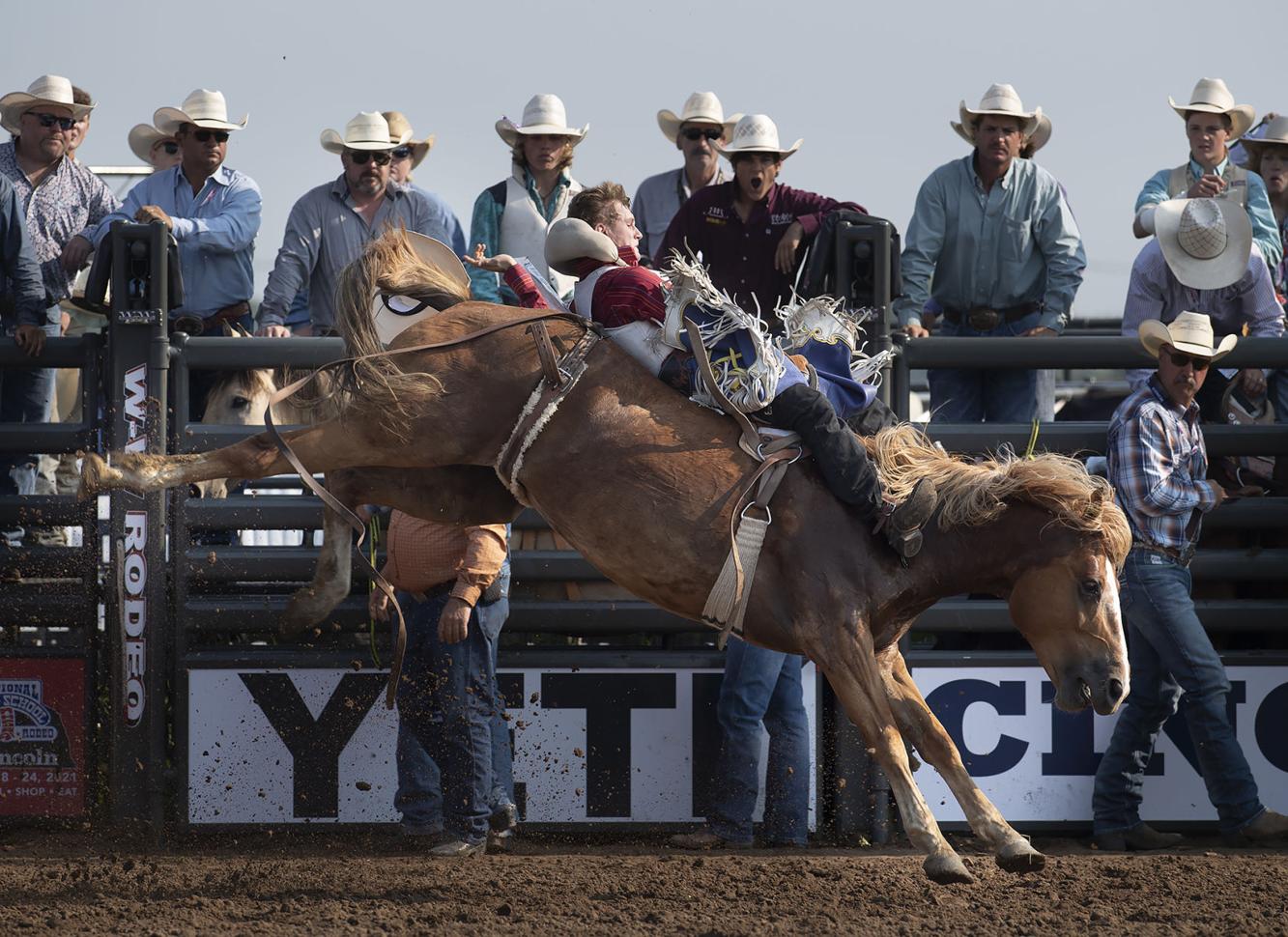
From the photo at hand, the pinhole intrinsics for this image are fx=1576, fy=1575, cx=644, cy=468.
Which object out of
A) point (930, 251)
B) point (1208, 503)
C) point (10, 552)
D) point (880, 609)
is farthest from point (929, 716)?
point (10, 552)

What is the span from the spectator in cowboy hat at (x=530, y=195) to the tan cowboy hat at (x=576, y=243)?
5.85ft

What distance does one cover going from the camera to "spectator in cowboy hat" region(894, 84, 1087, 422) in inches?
280

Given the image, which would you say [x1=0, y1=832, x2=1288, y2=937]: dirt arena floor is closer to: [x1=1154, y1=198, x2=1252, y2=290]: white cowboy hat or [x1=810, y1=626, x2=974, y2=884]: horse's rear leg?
[x1=810, y1=626, x2=974, y2=884]: horse's rear leg

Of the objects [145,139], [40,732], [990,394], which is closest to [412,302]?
[40,732]

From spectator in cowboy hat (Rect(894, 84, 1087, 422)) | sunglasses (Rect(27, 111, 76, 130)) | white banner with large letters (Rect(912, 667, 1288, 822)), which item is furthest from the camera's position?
sunglasses (Rect(27, 111, 76, 130))

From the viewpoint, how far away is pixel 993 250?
718 cm

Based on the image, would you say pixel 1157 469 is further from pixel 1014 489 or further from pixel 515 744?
pixel 515 744

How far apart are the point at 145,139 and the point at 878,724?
6.07m

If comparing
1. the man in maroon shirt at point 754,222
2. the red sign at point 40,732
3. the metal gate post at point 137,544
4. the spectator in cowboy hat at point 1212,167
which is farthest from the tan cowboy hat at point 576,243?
the spectator in cowboy hat at point 1212,167

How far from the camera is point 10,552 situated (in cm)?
641

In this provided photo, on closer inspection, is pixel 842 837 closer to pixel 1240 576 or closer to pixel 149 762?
pixel 1240 576

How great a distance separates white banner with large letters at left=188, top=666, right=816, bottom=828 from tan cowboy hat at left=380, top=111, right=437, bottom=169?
305 cm

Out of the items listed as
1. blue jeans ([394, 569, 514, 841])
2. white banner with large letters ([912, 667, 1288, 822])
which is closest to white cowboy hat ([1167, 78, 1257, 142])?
white banner with large letters ([912, 667, 1288, 822])

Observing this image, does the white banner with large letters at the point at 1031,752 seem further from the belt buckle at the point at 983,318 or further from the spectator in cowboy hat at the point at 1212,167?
the spectator in cowboy hat at the point at 1212,167
